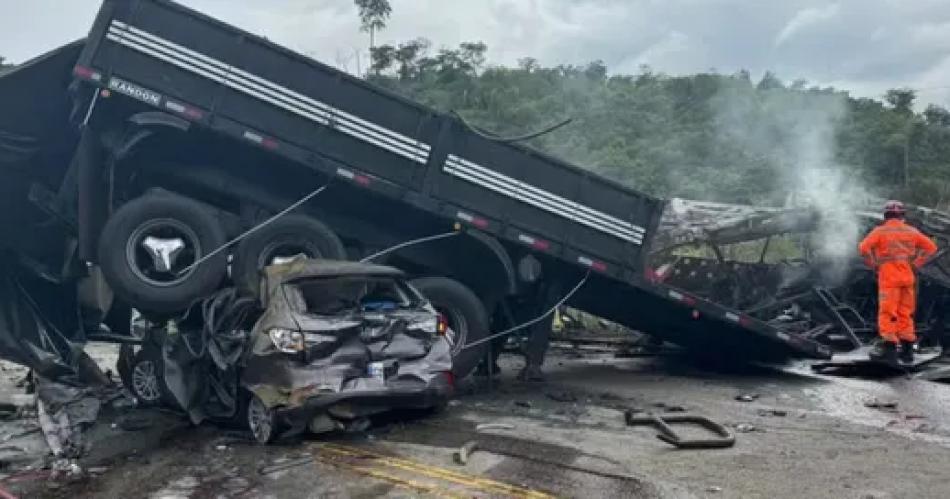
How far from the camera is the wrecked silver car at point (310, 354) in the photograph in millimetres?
6121

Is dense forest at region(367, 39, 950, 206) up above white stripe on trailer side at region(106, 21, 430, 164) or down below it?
above

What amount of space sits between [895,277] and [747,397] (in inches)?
89.4

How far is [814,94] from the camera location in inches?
1324

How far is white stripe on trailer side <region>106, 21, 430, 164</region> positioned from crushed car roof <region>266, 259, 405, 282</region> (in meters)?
1.41

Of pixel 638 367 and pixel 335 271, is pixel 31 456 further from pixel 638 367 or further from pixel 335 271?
pixel 638 367

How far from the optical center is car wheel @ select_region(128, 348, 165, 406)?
7535 millimetres

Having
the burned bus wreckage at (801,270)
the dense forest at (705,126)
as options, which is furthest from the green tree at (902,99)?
the burned bus wreckage at (801,270)

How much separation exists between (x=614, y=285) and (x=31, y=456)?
5.52 meters

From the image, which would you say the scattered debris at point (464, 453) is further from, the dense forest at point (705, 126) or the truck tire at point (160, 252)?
the dense forest at point (705, 126)

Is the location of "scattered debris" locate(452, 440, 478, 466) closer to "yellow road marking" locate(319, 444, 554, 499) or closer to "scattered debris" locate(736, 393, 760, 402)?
"yellow road marking" locate(319, 444, 554, 499)

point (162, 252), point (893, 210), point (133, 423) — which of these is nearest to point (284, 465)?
point (133, 423)

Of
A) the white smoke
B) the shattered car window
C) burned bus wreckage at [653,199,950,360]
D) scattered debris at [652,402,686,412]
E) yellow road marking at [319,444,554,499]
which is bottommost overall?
yellow road marking at [319,444,554,499]

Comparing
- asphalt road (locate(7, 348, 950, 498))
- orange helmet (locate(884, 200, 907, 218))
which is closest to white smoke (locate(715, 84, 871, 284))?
orange helmet (locate(884, 200, 907, 218))

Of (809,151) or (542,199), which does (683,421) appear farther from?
(809,151)
